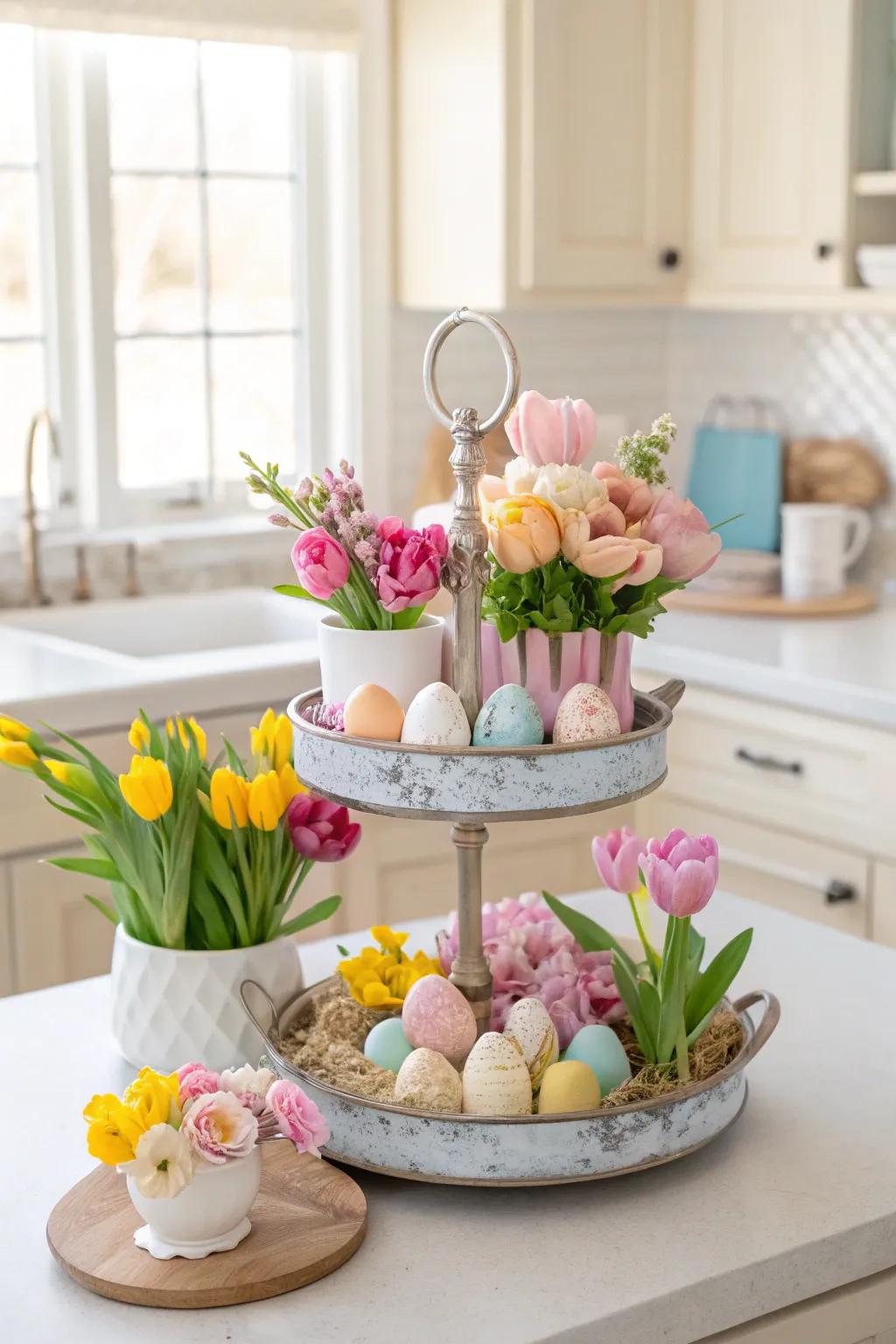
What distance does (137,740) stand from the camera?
132 cm

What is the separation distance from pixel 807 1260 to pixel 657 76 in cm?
262

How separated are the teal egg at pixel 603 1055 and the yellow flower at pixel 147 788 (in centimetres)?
35

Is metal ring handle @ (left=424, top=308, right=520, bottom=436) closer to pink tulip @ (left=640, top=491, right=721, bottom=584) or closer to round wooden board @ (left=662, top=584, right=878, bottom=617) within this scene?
pink tulip @ (left=640, top=491, right=721, bottom=584)

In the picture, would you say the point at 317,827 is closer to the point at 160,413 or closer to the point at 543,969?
the point at 543,969

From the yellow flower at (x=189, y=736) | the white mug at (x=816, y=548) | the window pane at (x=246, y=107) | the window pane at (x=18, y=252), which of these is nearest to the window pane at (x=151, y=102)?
the window pane at (x=246, y=107)

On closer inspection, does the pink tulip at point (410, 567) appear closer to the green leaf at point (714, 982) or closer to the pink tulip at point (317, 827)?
the pink tulip at point (317, 827)

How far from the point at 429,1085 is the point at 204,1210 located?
0.18 meters

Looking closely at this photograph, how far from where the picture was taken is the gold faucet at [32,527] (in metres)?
3.01

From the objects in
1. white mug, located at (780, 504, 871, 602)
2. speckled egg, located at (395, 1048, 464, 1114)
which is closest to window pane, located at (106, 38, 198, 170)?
white mug, located at (780, 504, 871, 602)

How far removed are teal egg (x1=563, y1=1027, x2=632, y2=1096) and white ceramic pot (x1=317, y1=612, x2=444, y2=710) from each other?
271mm

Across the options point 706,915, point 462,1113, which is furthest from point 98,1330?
point 706,915

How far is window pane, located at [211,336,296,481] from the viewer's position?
339 centimetres

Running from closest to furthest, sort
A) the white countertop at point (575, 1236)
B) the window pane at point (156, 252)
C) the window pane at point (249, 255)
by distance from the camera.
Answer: the white countertop at point (575, 1236) < the window pane at point (156, 252) < the window pane at point (249, 255)

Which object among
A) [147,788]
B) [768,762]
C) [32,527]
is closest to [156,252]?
[32,527]
